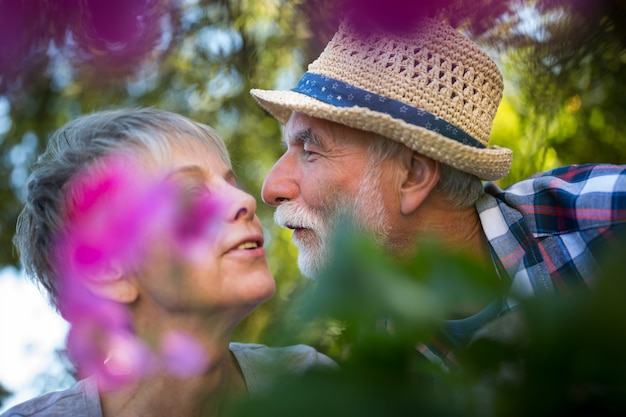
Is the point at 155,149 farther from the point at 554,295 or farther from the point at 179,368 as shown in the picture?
the point at 554,295

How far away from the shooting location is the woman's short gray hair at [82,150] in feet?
5.18

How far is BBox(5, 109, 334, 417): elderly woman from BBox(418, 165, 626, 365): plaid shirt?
0.75m

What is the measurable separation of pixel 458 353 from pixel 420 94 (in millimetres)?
1490

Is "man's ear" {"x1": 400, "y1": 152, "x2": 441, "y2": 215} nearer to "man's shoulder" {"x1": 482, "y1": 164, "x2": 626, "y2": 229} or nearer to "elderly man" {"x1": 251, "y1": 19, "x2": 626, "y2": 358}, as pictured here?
"elderly man" {"x1": 251, "y1": 19, "x2": 626, "y2": 358}

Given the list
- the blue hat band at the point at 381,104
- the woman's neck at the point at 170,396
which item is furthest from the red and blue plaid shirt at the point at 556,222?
the woman's neck at the point at 170,396

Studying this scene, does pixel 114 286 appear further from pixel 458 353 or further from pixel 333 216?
pixel 458 353

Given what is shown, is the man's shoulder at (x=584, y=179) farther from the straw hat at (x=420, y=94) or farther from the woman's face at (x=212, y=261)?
the woman's face at (x=212, y=261)

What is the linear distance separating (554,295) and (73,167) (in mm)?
1462

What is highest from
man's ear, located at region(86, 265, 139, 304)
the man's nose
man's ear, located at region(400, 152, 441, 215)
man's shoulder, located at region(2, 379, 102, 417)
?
man's ear, located at region(400, 152, 441, 215)

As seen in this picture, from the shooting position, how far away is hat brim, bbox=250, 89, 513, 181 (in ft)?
5.80

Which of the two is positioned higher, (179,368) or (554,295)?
(554,295)

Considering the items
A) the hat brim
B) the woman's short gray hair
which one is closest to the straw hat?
the hat brim

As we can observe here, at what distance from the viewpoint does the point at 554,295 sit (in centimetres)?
40

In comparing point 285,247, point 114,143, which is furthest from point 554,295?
point 285,247
